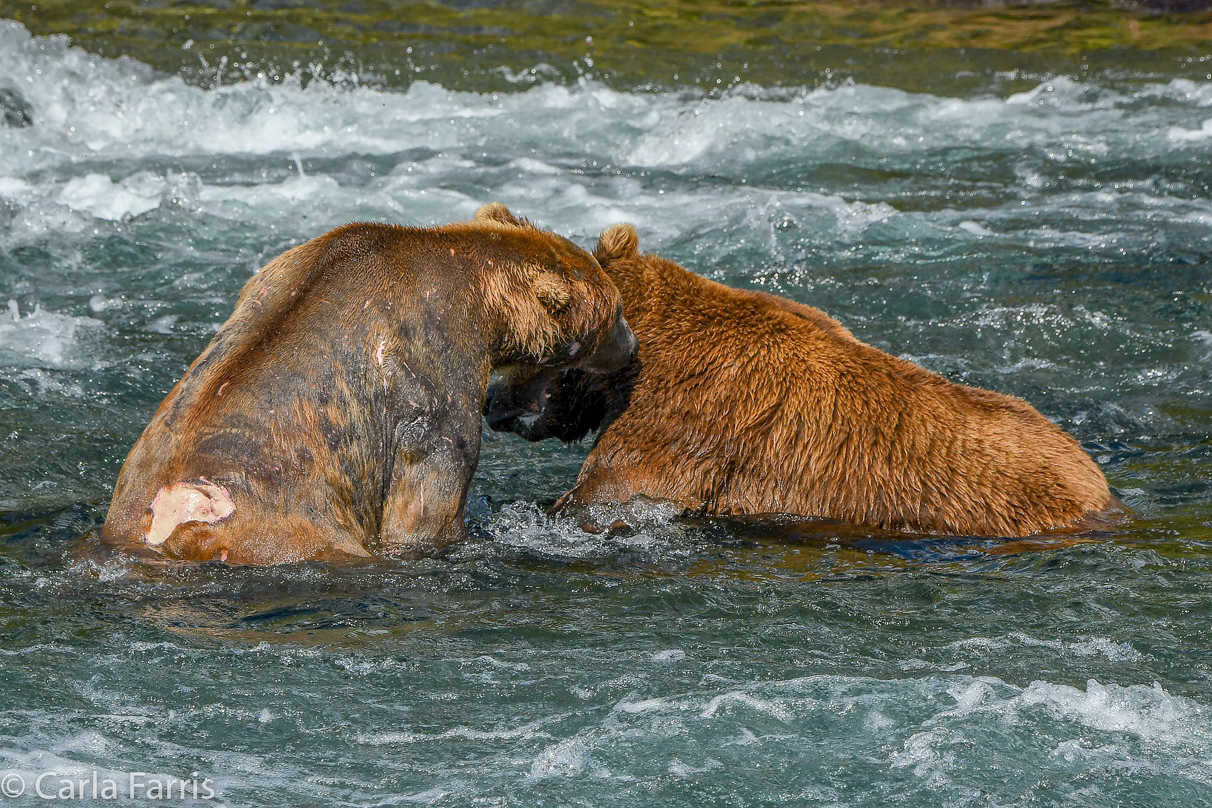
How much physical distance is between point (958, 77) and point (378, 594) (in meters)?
12.5

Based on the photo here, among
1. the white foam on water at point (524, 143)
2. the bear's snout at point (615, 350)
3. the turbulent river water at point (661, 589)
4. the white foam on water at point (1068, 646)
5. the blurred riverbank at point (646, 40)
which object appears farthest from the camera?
the blurred riverbank at point (646, 40)

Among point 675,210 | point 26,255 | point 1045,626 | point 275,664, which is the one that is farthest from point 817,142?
point 275,664

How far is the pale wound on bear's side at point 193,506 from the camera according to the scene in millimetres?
4172

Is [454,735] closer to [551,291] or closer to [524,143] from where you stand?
[551,291]

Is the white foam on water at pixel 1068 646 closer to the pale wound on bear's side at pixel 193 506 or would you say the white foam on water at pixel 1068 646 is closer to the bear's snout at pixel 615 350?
the bear's snout at pixel 615 350

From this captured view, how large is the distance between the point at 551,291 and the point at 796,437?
3.71 ft

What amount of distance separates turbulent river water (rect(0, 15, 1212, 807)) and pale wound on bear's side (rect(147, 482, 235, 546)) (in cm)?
16

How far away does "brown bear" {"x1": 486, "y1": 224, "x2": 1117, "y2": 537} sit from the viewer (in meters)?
5.19

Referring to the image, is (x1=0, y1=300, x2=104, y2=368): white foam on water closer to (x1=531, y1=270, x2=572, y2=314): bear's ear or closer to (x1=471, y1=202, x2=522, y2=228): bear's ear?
(x1=471, y1=202, x2=522, y2=228): bear's ear

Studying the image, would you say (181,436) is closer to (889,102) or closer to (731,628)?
(731,628)

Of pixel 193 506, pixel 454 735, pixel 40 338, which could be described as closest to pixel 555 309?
pixel 193 506

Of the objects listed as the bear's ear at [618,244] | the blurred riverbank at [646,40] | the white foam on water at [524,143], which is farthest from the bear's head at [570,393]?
the blurred riverbank at [646,40]

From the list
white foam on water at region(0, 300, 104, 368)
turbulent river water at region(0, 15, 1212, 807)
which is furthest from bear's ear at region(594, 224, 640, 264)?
white foam on water at region(0, 300, 104, 368)

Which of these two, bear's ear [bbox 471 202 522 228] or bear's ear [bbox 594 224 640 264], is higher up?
bear's ear [bbox 471 202 522 228]
